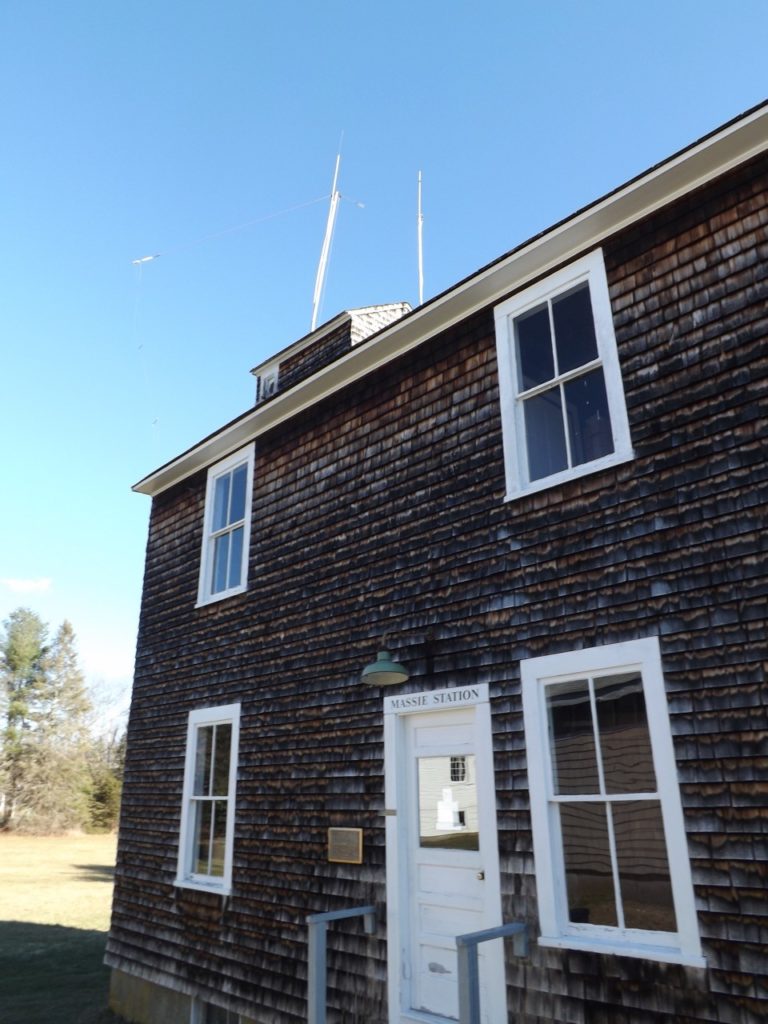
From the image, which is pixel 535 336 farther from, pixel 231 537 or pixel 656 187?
pixel 231 537

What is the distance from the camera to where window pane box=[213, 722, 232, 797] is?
7.75 m

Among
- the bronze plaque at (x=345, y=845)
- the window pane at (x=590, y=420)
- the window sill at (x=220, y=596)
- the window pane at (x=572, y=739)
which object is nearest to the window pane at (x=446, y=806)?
the bronze plaque at (x=345, y=845)

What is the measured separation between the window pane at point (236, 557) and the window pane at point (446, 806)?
391 cm

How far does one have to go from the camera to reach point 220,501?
30.5 feet

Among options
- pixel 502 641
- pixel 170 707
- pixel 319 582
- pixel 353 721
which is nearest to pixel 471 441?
pixel 502 641

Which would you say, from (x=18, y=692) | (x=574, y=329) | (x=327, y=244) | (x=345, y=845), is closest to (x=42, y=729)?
(x=18, y=692)

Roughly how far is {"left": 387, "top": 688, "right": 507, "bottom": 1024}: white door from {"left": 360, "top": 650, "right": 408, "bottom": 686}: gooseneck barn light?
35 centimetres

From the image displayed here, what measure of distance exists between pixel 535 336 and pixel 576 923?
444 cm

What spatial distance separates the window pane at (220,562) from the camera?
29.1 feet

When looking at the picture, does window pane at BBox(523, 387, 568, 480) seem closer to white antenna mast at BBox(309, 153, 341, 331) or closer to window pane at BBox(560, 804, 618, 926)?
window pane at BBox(560, 804, 618, 926)

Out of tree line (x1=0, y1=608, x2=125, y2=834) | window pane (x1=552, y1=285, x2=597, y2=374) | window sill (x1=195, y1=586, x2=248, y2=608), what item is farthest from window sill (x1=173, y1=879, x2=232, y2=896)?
tree line (x1=0, y1=608, x2=125, y2=834)

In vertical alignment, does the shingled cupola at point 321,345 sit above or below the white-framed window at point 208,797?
above

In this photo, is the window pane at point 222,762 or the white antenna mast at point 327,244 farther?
the white antenna mast at point 327,244

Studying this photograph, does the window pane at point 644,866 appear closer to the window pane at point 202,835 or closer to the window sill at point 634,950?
the window sill at point 634,950
